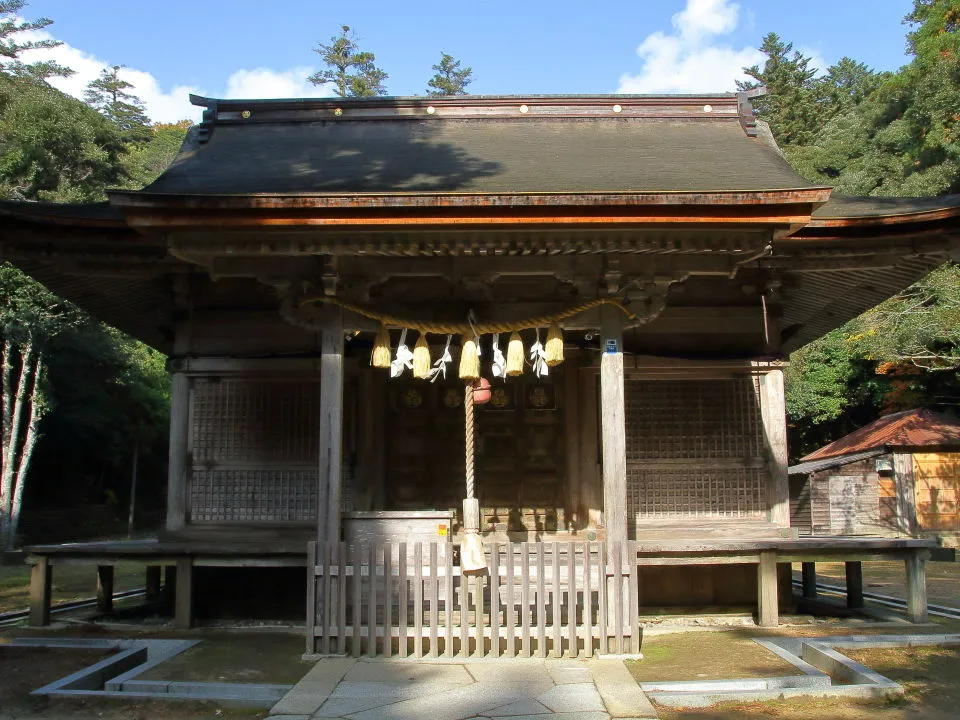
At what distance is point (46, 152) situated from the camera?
2733cm

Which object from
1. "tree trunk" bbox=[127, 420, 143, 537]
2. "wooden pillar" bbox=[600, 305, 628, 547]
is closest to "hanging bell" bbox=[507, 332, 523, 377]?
"wooden pillar" bbox=[600, 305, 628, 547]

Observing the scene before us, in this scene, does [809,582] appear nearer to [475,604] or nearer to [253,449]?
[475,604]

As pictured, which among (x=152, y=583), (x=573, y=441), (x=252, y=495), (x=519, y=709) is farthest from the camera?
(x=152, y=583)

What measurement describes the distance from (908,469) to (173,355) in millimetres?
22924

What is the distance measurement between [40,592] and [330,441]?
4192 millimetres

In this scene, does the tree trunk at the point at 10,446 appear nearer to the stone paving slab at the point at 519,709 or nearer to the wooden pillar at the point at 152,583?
the wooden pillar at the point at 152,583

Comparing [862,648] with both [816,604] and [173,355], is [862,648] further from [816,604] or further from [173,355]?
[173,355]

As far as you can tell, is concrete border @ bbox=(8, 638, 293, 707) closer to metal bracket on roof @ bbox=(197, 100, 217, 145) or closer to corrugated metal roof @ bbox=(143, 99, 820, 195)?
corrugated metal roof @ bbox=(143, 99, 820, 195)

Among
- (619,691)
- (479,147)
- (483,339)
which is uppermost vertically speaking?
(479,147)

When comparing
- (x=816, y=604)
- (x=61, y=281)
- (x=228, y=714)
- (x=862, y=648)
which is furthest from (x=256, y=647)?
(x=816, y=604)

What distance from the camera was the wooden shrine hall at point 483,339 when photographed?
263 inches

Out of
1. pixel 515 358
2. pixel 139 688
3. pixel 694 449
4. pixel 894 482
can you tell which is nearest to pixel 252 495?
pixel 139 688

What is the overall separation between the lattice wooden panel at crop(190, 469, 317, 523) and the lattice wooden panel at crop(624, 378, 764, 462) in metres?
3.72

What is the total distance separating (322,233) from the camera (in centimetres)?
694
